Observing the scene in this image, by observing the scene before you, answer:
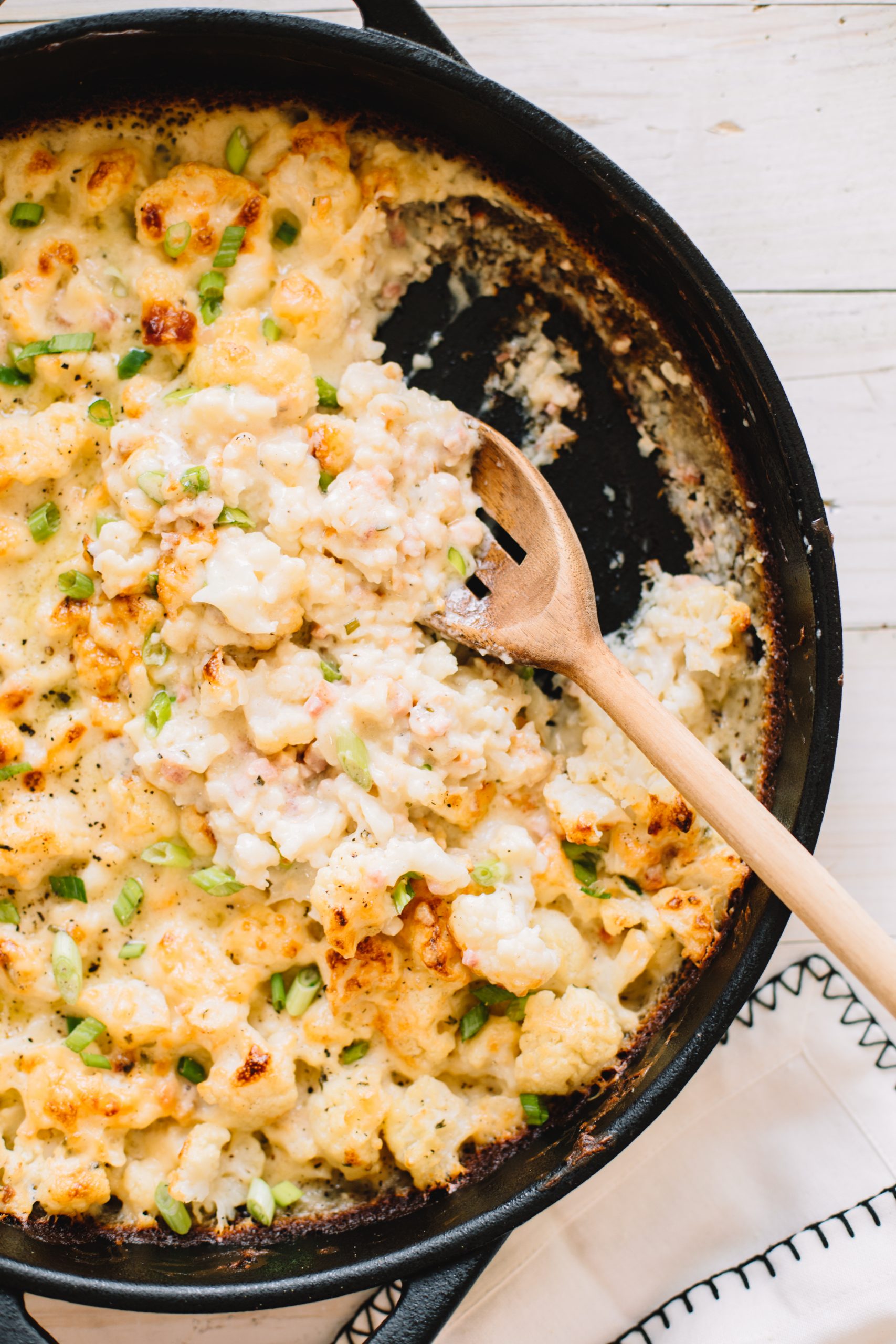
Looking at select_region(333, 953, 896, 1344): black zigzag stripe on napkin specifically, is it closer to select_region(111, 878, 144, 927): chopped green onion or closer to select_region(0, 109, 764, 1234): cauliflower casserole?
select_region(0, 109, 764, 1234): cauliflower casserole

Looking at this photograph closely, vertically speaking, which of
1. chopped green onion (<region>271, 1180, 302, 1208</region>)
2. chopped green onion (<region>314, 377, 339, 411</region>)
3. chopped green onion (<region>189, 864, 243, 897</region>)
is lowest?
chopped green onion (<region>271, 1180, 302, 1208</region>)

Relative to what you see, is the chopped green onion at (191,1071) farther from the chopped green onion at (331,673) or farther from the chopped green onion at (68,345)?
the chopped green onion at (68,345)

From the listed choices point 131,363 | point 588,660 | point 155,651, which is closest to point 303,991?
point 155,651

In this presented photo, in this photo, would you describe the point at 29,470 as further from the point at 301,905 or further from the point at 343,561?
the point at 301,905

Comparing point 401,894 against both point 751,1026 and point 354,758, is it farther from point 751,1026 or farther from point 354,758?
point 751,1026

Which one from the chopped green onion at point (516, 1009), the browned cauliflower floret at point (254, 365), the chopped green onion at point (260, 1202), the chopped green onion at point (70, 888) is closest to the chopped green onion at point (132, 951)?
the chopped green onion at point (70, 888)

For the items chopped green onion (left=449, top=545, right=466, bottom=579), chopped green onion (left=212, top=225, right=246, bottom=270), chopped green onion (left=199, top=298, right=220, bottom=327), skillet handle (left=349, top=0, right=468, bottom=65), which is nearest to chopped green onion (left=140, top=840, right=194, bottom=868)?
chopped green onion (left=449, top=545, right=466, bottom=579)
